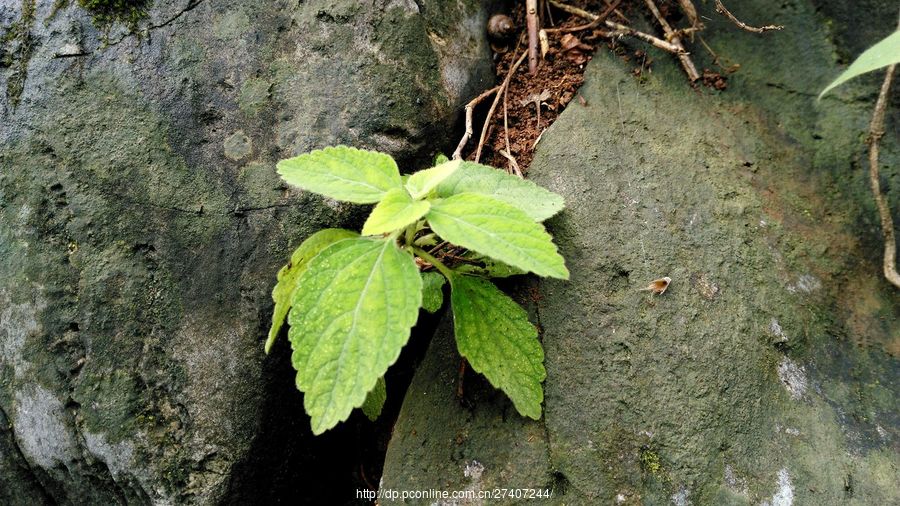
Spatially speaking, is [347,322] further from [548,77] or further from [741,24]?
[741,24]

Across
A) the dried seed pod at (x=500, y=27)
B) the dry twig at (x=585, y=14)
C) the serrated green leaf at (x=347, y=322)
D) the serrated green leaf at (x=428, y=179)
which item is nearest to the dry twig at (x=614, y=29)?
the dry twig at (x=585, y=14)

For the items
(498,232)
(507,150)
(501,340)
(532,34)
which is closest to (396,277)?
(498,232)

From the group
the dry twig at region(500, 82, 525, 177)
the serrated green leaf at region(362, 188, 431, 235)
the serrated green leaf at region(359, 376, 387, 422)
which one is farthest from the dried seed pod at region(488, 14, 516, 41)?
the serrated green leaf at region(359, 376, 387, 422)

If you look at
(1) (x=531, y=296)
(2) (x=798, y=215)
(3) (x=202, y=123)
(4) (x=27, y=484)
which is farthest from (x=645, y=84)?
(4) (x=27, y=484)

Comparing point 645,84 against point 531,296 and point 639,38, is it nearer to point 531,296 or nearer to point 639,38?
point 639,38

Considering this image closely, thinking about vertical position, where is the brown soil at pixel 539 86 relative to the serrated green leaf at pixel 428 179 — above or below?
below

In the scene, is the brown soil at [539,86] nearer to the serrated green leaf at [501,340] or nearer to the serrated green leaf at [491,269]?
the serrated green leaf at [491,269]
